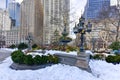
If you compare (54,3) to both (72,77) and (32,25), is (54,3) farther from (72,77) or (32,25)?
(72,77)

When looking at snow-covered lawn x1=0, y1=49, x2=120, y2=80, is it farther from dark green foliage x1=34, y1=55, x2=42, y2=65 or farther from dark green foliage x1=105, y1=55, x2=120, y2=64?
dark green foliage x1=105, y1=55, x2=120, y2=64

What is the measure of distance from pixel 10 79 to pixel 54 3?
48.6 meters

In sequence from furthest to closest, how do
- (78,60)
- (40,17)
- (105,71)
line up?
(40,17), (105,71), (78,60)

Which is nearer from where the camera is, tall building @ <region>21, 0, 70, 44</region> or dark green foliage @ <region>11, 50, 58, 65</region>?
dark green foliage @ <region>11, 50, 58, 65</region>

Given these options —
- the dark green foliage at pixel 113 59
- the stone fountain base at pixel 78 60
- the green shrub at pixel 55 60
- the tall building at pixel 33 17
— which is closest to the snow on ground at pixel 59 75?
the stone fountain base at pixel 78 60

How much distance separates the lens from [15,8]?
13475 cm

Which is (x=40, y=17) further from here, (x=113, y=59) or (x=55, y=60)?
(x=55, y=60)

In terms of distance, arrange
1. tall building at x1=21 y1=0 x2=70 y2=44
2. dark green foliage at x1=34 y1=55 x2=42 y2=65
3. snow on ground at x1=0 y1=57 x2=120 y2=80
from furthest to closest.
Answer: tall building at x1=21 y1=0 x2=70 y2=44 → dark green foliage at x1=34 y1=55 x2=42 y2=65 → snow on ground at x1=0 y1=57 x2=120 y2=80

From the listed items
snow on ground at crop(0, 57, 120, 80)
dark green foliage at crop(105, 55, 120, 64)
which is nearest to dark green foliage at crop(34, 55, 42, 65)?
snow on ground at crop(0, 57, 120, 80)

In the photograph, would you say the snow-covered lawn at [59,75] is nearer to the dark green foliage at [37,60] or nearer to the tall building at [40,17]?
the dark green foliage at [37,60]

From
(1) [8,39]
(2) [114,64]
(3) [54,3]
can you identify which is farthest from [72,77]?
(1) [8,39]

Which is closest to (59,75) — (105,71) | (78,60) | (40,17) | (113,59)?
(78,60)

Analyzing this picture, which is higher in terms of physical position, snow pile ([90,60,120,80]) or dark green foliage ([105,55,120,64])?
dark green foliage ([105,55,120,64])

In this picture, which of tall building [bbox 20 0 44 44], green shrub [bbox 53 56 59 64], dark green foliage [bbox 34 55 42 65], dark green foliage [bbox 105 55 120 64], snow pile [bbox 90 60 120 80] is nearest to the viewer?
snow pile [bbox 90 60 120 80]
